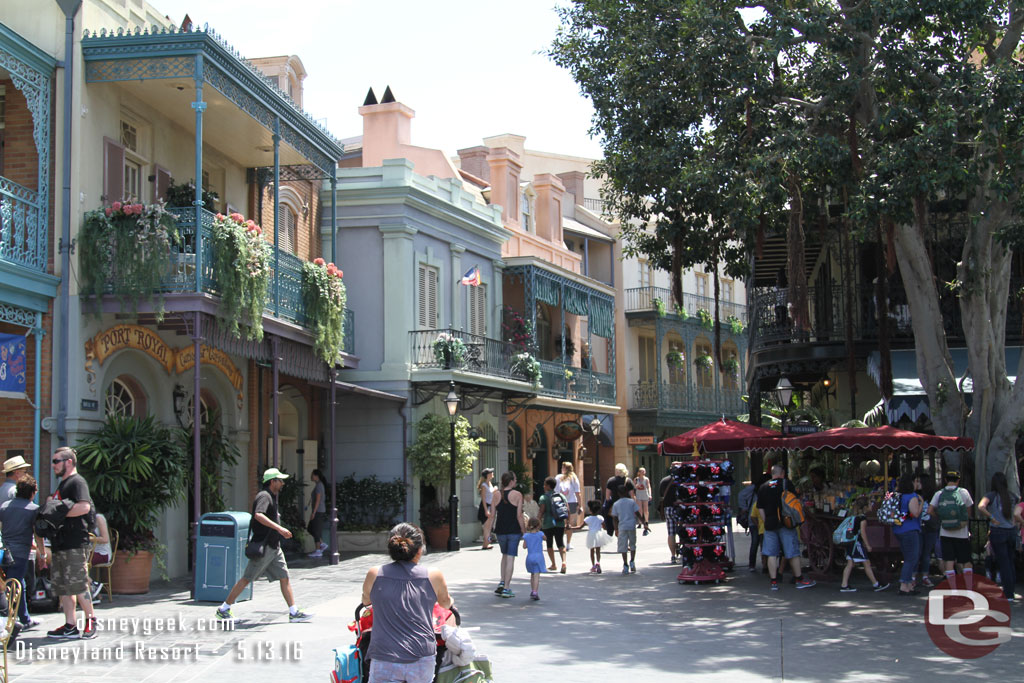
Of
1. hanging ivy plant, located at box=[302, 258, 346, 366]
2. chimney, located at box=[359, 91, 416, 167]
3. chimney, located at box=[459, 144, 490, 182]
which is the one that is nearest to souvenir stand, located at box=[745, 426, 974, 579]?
hanging ivy plant, located at box=[302, 258, 346, 366]

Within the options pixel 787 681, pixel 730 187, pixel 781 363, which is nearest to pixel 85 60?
pixel 730 187

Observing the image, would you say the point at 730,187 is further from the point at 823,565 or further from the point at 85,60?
the point at 85,60

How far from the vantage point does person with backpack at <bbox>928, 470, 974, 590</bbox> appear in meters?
13.9

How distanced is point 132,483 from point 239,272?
3238 mm

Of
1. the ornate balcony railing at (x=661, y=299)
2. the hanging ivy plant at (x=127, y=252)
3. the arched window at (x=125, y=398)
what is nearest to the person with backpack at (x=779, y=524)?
the hanging ivy plant at (x=127, y=252)

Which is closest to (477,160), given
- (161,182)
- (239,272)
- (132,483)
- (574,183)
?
(574,183)

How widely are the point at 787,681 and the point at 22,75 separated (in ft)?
38.6

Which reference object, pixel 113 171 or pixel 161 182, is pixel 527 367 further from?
pixel 113 171

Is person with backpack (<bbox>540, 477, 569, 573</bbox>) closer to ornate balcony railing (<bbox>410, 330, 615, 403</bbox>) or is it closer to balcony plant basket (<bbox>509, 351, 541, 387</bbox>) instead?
ornate balcony railing (<bbox>410, 330, 615, 403</bbox>)

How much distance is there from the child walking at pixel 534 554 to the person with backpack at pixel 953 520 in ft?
16.3

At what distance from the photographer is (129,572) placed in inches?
584

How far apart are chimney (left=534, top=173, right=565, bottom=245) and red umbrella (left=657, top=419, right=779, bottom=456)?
1710cm

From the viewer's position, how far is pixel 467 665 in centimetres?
661

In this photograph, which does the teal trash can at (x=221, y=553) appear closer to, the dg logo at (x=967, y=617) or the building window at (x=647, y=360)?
the dg logo at (x=967, y=617)
